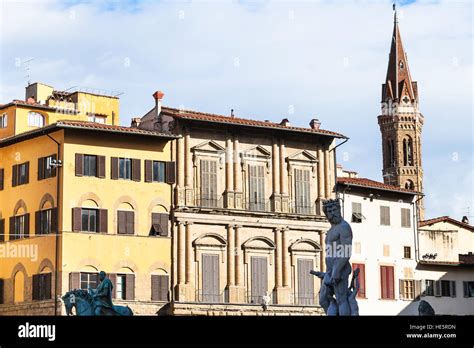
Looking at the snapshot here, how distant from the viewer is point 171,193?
49844 millimetres

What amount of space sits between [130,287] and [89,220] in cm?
348

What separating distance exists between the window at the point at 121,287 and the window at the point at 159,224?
2.60 meters

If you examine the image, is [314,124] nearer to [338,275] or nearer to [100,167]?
[100,167]

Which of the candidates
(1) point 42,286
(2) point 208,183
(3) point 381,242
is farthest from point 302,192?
(1) point 42,286

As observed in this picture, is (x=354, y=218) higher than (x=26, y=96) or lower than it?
lower

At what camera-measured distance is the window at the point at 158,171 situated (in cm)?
4981

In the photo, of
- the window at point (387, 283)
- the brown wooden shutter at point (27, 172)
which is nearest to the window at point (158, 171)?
the brown wooden shutter at point (27, 172)

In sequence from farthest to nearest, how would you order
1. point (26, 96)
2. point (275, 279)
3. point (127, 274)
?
point (26, 96) < point (275, 279) < point (127, 274)

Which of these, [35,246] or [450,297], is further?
Answer: [450,297]

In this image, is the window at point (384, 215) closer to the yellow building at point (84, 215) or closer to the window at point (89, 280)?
the yellow building at point (84, 215)

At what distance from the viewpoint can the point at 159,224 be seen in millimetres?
49219
